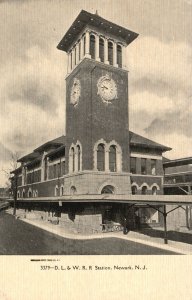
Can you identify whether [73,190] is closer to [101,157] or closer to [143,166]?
[101,157]

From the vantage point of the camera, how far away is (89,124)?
23.5 meters

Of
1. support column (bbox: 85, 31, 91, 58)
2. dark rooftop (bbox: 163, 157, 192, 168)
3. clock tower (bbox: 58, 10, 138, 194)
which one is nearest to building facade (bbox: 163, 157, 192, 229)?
dark rooftop (bbox: 163, 157, 192, 168)

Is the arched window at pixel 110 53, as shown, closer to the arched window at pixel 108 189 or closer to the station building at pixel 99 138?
the station building at pixel 99 138

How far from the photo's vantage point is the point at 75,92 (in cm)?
2592

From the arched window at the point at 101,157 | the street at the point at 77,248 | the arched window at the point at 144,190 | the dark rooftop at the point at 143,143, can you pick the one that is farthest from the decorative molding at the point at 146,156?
the street at the point at 77,248

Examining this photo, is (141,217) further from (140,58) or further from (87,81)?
(140,58)

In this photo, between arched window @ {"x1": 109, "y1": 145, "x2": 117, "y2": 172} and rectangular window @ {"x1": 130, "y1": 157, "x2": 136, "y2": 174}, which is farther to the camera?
rectangular window @ {"x1": 130, "y1": 157, "x2": 136, "y2": 174}

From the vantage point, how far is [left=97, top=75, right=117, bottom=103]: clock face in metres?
24.5

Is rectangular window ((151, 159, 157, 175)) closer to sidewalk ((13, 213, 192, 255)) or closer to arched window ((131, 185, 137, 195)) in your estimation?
arched window ((131, 185, 137, 195))

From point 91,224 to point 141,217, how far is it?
6679 millimetres
